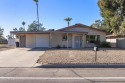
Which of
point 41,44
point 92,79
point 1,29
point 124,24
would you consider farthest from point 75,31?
point 1,29

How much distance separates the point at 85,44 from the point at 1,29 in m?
82.3

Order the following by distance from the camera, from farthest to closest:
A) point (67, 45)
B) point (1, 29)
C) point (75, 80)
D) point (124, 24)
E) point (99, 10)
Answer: point (1, 29) → point (99, 10) → point (67, 45) → point (124, 24) → point (75, 80)

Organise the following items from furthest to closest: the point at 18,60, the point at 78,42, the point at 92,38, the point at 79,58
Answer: the point at 92,38 → the point at 78,42 → the point at 79,58 → the point at 18,60

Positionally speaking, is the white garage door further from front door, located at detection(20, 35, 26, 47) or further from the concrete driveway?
the concrete driveway

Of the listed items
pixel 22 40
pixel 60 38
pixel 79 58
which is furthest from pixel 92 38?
pixel 79 58

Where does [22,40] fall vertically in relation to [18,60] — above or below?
above

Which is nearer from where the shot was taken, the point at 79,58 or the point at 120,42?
the point at 79,58

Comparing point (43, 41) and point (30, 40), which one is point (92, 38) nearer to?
point (43, 41)

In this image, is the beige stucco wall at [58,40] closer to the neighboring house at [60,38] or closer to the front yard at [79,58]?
the neighboring house at [60,38]

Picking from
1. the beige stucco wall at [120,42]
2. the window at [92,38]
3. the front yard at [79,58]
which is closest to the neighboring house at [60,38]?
the window at [92,38]

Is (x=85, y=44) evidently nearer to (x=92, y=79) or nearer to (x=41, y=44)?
(x=41, y=44)

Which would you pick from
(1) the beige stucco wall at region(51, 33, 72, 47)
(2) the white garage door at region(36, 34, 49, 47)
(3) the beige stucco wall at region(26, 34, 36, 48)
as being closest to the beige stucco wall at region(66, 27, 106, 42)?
(1) the beige stucco wall at region(51, 33, 72, 47)

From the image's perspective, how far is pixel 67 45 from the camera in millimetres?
37500

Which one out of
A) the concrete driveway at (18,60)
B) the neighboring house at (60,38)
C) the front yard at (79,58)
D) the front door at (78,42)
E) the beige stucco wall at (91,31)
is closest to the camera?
the concrete driveway at (18,60)
